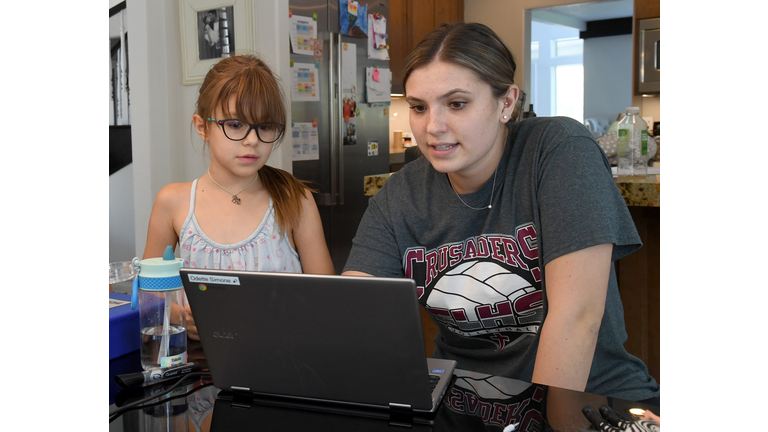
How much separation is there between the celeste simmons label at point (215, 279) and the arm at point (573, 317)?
1.71 feet

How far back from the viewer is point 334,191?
133 inches

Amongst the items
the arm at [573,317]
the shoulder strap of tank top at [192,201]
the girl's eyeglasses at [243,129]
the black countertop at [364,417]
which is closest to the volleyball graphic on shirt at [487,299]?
the arm at [573,317]

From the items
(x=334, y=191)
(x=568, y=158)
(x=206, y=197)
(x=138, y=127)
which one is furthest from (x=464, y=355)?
(x=334, y=191)

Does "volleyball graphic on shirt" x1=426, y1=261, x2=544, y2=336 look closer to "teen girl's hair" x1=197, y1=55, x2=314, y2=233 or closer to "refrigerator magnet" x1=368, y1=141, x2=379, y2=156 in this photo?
"teen girl's hair" x1=197, y1=55, x2=314, y2=233

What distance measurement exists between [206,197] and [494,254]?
751 mm

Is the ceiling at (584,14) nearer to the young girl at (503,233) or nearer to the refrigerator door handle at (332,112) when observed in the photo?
the refrigerator door handle at (332,112)

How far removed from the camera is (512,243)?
1143mm

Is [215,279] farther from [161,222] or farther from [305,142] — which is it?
[305,142]

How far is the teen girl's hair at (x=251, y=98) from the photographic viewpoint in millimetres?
1329

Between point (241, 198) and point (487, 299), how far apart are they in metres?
0.69

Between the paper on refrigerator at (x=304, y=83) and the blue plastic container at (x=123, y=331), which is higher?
the paper on refrigerator at (x=304, y=83)

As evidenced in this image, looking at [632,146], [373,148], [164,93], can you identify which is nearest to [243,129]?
[632,146]

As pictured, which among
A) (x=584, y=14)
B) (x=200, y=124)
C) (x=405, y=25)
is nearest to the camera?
(x=200, y=124)
